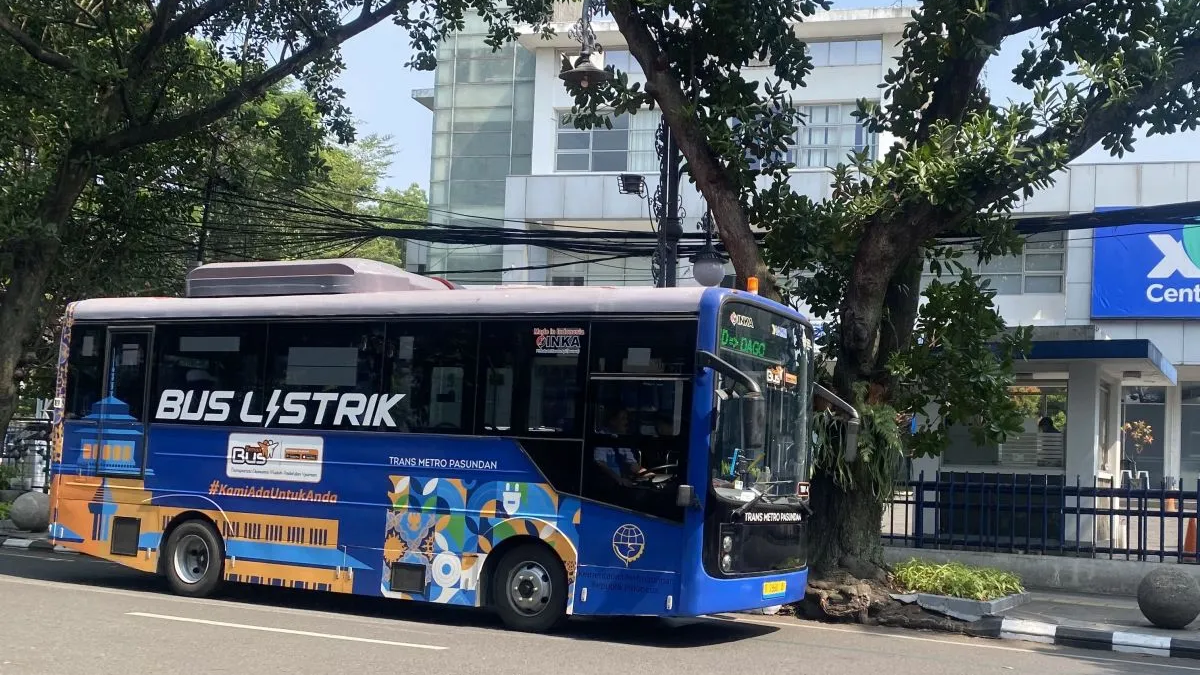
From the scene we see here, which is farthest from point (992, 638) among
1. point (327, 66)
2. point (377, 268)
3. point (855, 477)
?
point (327, 66)

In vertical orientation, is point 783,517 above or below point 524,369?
below

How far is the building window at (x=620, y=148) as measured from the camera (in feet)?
114

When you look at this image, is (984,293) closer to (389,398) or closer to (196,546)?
(389,398)

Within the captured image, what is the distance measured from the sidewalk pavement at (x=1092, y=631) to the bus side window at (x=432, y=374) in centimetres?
571

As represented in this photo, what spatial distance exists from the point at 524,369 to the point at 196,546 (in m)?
4.55

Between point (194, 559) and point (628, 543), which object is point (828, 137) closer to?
point (194, 559)

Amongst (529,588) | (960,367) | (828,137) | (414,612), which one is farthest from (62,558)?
(828,137)

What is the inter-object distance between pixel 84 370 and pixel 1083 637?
36.6 feet

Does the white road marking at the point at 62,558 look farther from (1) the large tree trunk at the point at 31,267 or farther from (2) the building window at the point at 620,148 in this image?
(2) the building window at the point at 620,148

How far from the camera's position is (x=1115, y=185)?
99.1 feet

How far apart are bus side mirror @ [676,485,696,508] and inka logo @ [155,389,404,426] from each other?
3191 mm

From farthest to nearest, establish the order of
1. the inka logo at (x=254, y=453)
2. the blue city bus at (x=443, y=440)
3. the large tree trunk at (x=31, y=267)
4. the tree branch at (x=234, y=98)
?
1. the large tree trunk at (x=31, y=267)
2. the tree branch at (x=234, y=98)
3. the inka logo at (x=254, y=453)
4. the blue city bus at (x=443, y=440)

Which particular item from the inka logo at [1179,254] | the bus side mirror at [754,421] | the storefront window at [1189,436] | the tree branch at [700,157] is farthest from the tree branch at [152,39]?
the storefront window at [1189,436]

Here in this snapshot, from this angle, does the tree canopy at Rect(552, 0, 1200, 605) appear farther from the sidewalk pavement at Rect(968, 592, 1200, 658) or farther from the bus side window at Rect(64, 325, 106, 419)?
the bus side window at Rect(64, 325, 106, 419)
